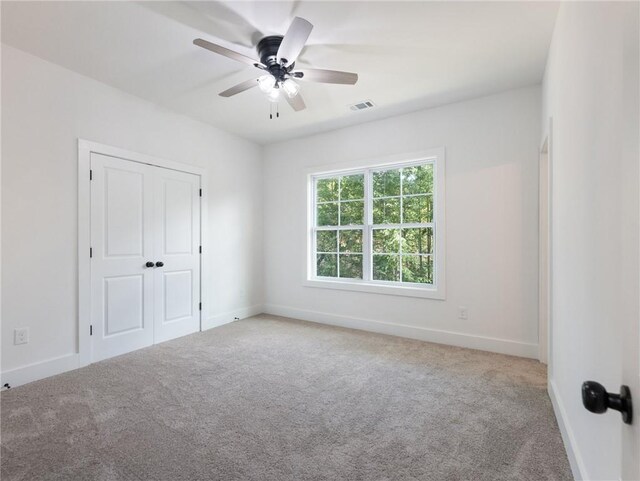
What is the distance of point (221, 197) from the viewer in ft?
14.9

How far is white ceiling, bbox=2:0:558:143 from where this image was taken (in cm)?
216

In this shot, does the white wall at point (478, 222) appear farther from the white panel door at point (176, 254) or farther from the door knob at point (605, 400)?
the door knob at point (605, 400)

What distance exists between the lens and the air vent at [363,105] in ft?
11.9

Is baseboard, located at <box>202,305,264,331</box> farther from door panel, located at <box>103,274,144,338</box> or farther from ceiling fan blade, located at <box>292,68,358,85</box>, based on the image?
ceiling fan blade, located at <box>292,68,358,85</box>

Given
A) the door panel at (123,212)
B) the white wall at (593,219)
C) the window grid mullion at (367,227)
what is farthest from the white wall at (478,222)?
the door panel at (123,212)

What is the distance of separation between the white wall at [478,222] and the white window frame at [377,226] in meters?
0.08

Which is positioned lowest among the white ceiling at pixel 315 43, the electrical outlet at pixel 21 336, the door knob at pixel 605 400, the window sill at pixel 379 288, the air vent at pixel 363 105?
the electrical outlet at pixel 21 336

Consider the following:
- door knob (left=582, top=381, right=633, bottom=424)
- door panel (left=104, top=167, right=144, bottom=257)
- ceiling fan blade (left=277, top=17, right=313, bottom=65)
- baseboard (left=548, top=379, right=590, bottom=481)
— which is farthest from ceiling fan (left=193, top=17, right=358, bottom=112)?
baseboard (left=548, top=379, right=590, bottom=481)

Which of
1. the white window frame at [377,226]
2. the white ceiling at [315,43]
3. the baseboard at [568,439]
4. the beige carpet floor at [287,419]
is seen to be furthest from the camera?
the white window frame at [377,226]

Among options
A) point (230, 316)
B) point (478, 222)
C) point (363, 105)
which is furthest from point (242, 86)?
point (230, 316)

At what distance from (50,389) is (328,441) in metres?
2.28

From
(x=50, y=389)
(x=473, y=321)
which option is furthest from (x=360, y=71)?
(x=50, y=389)

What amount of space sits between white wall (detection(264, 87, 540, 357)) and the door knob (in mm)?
3058

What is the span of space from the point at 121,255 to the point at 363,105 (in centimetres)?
311
